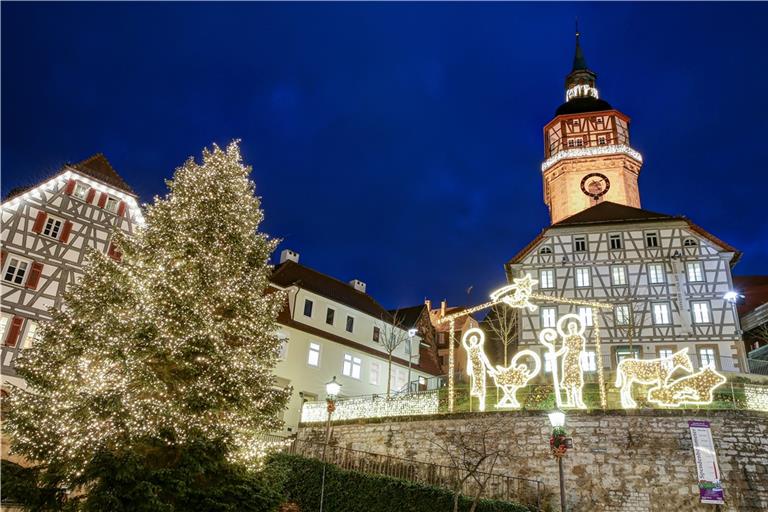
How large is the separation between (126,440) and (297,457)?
24.5 feet

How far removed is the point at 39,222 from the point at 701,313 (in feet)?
113

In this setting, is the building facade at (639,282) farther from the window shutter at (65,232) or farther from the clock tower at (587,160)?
the window shutter at (65,232)

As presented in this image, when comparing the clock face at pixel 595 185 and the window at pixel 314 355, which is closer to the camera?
the window at pixel 314 355

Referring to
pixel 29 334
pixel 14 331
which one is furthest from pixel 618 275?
pixel 14 331

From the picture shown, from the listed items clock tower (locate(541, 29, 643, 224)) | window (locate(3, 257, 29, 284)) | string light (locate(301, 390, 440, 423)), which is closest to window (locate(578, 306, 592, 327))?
string light (locate(301, 390, 440, 423))

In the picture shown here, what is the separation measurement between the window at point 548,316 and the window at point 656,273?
574 cm

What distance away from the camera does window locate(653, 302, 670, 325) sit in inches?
1304

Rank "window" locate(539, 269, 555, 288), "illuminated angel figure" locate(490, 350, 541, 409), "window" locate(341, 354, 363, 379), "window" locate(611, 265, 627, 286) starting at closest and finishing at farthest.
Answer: "illuminated angel figure" locate(490, 350, 541, 409) → "window" locate(341, 354, 363, 379) → "window" locate(611, 265, 627, 286) → "window" locate(539, 269, 555, 288)

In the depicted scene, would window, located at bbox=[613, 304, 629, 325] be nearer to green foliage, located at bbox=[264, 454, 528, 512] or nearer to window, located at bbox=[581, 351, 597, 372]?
window, located at bbox=[581, 351, 597, 372]

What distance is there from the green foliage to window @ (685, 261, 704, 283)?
22064 mm

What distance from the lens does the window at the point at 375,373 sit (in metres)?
36.1

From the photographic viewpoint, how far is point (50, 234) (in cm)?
2720

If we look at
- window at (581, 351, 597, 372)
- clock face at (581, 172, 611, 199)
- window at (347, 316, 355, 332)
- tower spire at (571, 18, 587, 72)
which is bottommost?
window at (581, 351, 597, 372)

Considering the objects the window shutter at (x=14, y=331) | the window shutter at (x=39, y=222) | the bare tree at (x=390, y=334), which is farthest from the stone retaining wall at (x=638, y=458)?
the window shutter at (x=39, y=222)
